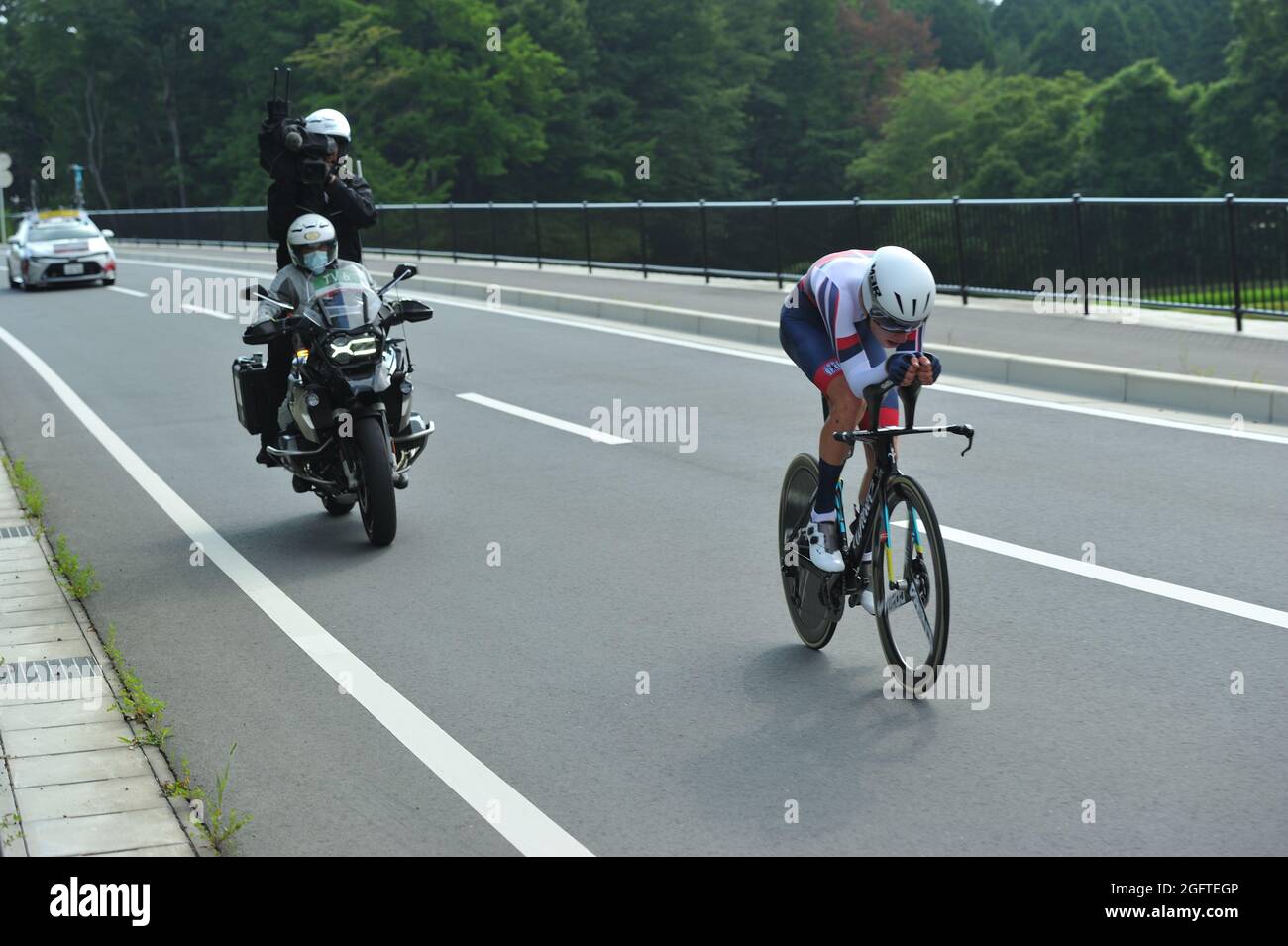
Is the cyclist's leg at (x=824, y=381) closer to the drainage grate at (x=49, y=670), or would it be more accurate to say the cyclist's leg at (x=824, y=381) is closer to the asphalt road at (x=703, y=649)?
the asphalt road at (x=703, y=649)

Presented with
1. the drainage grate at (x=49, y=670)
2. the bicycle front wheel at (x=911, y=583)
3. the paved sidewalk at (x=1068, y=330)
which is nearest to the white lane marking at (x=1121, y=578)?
the bicycle front wheel at (x=911, y=583)

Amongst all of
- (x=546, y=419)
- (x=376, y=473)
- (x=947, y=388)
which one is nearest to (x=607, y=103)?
(x=947, y=388)

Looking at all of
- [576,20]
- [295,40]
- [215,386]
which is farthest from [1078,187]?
[215,386]

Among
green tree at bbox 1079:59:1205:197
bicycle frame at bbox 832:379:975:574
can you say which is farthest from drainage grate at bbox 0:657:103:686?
green tree at bbox 1079:59:1205:197

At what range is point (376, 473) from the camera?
8.66 meters

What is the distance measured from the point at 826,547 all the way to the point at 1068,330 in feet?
34.2

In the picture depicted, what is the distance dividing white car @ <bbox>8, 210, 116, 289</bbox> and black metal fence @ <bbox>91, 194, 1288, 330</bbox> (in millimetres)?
7223

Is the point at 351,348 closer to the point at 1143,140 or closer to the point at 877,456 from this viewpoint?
the point at 877,456

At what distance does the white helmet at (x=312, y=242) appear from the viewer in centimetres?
875

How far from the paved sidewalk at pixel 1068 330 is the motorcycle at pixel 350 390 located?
21.6ft

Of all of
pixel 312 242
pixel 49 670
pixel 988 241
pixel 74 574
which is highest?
pixel 312 242

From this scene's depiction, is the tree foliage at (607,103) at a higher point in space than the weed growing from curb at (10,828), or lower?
higher

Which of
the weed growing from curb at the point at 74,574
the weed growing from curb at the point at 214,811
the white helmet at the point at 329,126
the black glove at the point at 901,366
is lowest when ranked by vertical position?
the weed growing from curb at the point at 214,811
